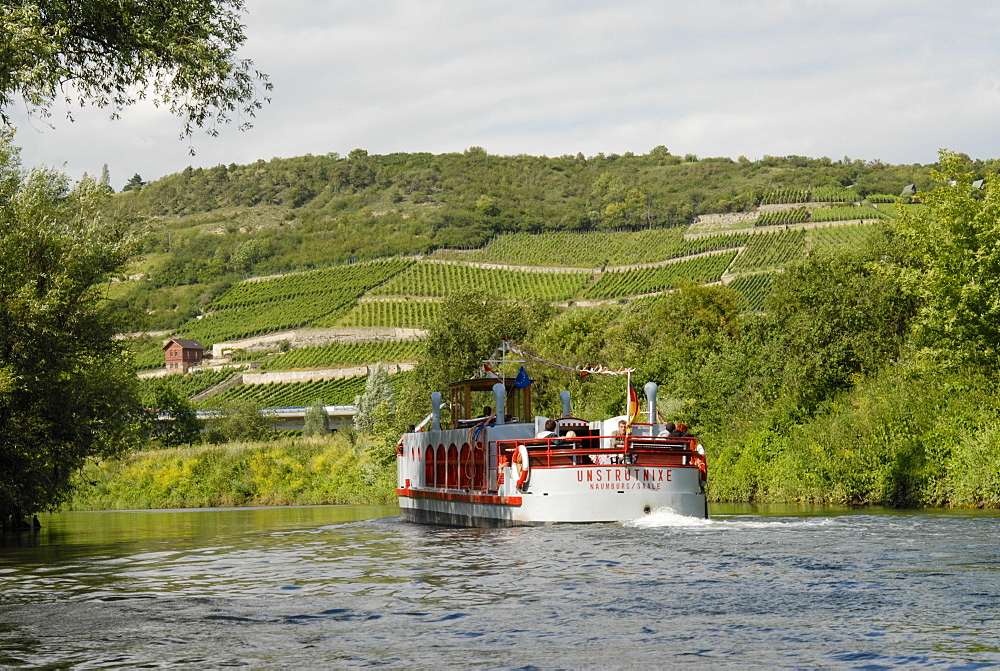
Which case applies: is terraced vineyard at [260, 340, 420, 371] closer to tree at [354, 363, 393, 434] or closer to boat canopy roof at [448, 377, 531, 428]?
tree at [354, 363, 393, 434]

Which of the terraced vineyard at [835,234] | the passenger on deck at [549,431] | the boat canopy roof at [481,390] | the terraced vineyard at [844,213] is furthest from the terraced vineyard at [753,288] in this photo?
the passenger on deck at [549,431]

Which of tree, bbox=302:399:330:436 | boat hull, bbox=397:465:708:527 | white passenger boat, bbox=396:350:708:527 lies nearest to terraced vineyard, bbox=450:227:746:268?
tree, bbox=302:399:330:436

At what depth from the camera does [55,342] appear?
29625 millimetres

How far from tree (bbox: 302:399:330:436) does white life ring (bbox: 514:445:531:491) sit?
69.4 meters

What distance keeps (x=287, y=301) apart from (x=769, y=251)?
63497 millimetres

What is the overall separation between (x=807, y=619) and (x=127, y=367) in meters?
24.2

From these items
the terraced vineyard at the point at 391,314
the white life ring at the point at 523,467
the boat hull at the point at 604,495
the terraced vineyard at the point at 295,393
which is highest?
the terraced vineyard at the point at 391,314

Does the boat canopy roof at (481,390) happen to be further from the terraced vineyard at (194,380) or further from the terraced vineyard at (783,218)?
the terraced vineyard at (783,218)

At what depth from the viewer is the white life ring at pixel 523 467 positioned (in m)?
26.1

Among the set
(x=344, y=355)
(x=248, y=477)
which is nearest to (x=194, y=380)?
(x=344, y=355)

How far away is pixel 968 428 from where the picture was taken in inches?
1177

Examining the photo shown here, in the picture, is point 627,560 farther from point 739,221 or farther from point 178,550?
point 739,221

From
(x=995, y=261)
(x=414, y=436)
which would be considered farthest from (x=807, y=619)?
(x=414, y=436)

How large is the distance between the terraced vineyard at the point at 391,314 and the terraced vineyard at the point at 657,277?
20.2 m
